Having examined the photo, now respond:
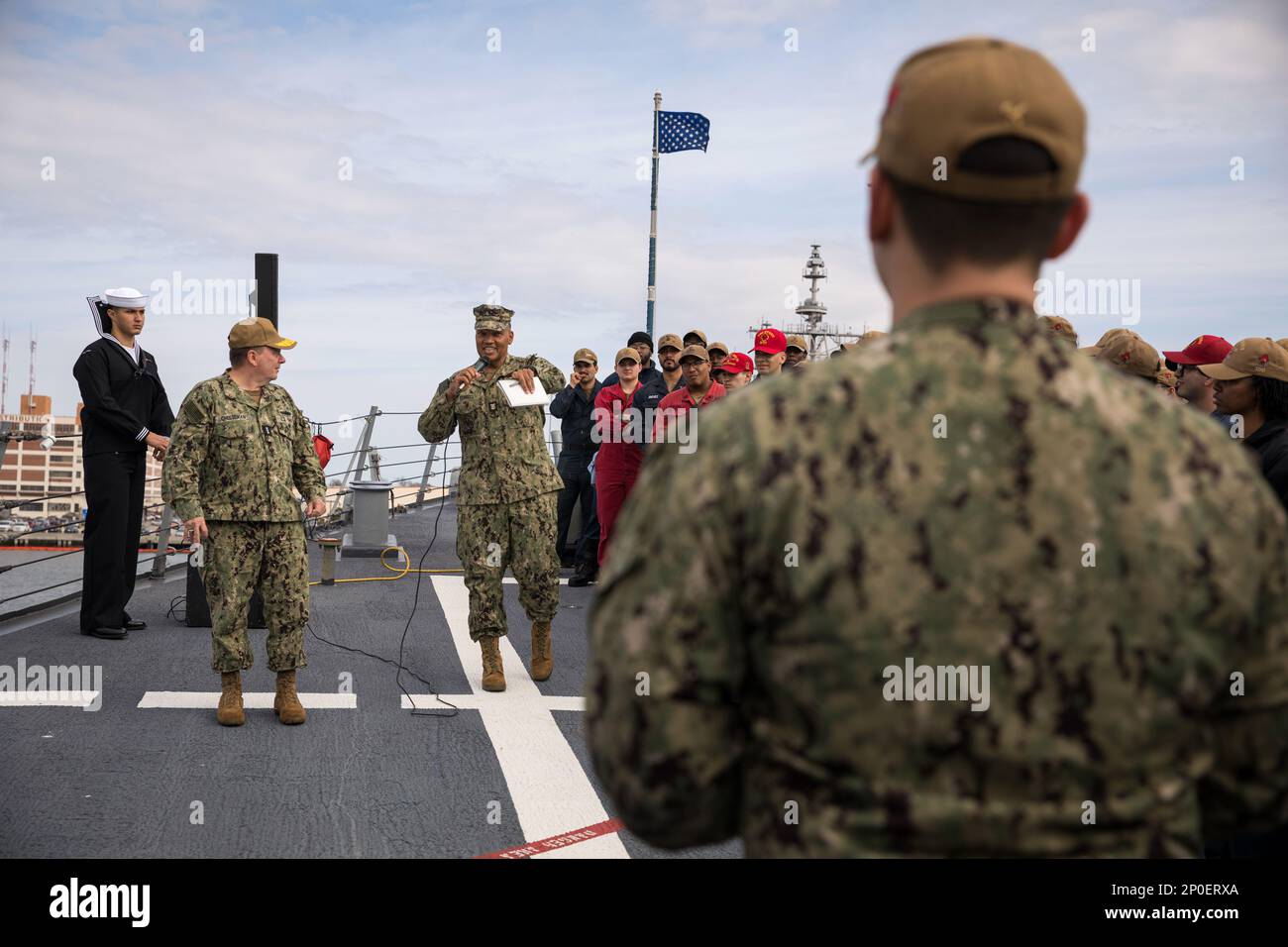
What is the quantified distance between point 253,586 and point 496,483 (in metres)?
1.62

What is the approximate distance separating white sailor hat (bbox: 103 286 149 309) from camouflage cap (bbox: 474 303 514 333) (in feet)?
8.69

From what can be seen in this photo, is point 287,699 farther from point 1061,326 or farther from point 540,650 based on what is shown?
point 1061,326

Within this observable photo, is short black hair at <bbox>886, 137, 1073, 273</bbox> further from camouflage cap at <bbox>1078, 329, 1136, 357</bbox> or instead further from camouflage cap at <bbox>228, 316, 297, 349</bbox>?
camouflage cap at <bbox>228, 316, 297, 349</bbox>

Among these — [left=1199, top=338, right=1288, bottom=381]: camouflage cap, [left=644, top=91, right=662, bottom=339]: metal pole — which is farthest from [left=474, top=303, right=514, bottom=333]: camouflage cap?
[left=644, top=91, right=662, bottom=339]: metal pole

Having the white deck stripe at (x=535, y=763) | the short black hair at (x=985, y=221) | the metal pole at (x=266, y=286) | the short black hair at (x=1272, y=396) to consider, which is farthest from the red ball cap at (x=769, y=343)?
the short black hair at (x=985, y=221)

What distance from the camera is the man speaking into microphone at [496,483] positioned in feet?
23.7

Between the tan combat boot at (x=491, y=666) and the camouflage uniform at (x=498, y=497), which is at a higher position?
the camouflage uniform at (x=498, y=497)

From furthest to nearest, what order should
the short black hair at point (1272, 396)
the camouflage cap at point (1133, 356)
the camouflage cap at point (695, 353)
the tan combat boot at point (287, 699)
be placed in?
the camouflage cap at point (695, 353) < the tan combat boot at point (287, 699) < the camouflage cap at point (1133, 356) < the short black hair at point (1272, 396)

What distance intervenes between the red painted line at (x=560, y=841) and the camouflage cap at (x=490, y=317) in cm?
346

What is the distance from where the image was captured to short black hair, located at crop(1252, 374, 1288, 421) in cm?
397

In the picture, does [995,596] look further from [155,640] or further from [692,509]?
[155,640]

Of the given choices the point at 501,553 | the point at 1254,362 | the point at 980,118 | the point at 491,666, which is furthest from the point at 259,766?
the point at 980,118

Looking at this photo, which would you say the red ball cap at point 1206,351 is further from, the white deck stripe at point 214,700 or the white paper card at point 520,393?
the white deck stripe at point 214,700
